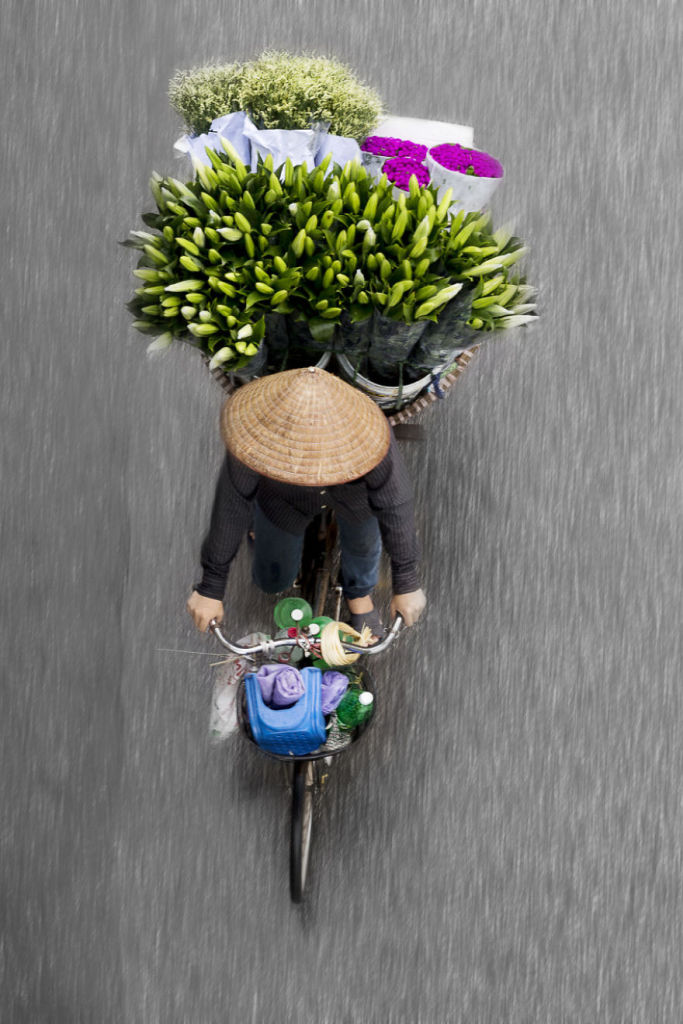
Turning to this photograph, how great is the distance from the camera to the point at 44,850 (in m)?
4.09

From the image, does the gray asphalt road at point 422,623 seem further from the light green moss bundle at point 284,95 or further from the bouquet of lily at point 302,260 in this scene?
the bouquet of lily at point 302,260

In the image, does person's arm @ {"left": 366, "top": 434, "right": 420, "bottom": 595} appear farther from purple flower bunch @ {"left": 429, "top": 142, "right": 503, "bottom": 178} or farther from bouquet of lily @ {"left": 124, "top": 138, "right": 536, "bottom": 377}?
purple flower bunch @ {"left": 429, "top": 142, "right": 503, "bottom": 178}

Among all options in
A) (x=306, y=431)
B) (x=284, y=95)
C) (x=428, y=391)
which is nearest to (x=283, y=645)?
(x=306, y=431)

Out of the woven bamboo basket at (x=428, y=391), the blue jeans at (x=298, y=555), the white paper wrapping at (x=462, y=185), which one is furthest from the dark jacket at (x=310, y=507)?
the white paper wrapping at (x=462, y=185)

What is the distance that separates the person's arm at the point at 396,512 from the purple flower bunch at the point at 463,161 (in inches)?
30.0

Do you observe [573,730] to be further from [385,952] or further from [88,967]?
[88,967]

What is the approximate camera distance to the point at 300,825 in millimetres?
3543

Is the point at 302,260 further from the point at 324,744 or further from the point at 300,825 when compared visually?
the point at 300,825

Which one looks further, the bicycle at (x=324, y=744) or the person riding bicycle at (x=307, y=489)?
the bicycle at (x=324, y=744)

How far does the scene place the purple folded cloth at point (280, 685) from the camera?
3.07 meters

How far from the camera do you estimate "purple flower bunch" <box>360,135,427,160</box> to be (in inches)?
122

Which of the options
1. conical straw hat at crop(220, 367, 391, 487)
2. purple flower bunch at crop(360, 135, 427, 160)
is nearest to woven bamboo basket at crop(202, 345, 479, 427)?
conical straw hat at crop(220, 367, 391, 487)

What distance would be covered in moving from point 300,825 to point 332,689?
25.2 inches

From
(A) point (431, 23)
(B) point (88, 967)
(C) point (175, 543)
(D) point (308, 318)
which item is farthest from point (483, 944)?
(A) point (431, 23)
